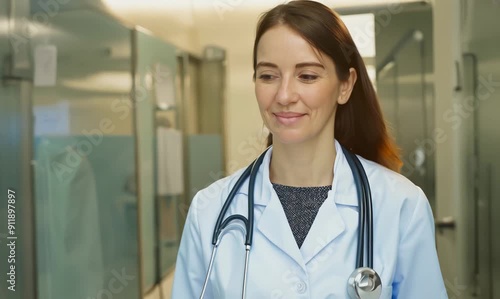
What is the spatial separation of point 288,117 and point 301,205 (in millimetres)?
192

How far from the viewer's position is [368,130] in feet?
3.96

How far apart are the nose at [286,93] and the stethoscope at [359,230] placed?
19cm

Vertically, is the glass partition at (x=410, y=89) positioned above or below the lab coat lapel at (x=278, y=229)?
above

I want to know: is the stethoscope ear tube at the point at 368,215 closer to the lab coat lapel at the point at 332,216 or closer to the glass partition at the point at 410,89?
the lab coat lapel at the point at 332,216

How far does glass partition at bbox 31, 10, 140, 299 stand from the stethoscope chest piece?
3.42 feet

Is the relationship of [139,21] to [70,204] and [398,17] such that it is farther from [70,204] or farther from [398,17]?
[398,17]

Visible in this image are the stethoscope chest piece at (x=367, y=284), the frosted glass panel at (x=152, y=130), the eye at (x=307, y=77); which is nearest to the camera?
the stethoscope chest piece at (x=367, y=284)

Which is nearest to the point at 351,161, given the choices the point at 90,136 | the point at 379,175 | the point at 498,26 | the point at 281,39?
the point at 379,175

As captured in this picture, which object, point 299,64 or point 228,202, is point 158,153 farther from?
point 299,64

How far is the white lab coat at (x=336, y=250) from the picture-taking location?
3.31ft

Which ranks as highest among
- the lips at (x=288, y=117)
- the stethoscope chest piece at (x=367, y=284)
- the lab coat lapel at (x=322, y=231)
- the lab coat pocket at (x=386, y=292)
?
the lips at (x=288, y=117)

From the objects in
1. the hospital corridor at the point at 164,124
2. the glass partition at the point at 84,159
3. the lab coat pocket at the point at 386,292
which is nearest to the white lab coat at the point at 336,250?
the lab coat pocket at the point at 386,292

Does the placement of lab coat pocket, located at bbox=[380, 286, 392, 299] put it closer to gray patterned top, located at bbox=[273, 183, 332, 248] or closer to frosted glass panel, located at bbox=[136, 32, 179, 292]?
gray patterned top, located at bbox=[273, 183, 332, 248]

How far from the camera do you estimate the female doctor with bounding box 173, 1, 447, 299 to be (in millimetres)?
1018
